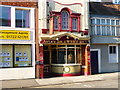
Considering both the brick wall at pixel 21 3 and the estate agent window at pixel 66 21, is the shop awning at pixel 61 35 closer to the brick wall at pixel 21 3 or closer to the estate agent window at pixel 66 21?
the estate agent window at pixel 66 21

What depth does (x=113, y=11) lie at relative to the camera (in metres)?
19.6

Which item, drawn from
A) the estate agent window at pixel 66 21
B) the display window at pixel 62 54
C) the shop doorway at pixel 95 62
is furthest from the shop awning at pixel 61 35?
the shop doorway at pixel 95 62

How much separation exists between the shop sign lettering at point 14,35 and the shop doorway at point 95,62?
21.3 feet

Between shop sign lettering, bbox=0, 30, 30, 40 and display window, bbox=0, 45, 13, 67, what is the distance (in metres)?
0.78

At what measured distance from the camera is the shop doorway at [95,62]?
18.0m

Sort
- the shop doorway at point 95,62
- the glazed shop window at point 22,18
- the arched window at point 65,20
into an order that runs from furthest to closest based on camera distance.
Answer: the shop doorway at point 95,62, the arched window at point 65,20, the glazed shop window at point 22,18

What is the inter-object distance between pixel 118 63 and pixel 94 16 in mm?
5206

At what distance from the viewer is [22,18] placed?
601 inches

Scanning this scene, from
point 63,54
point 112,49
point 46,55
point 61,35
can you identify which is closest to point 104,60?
point 112,49

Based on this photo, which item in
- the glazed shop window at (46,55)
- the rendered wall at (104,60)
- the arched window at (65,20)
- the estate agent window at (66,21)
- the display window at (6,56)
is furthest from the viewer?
the rendered wall at (104,60)

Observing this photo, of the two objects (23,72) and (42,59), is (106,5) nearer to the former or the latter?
(42,59)

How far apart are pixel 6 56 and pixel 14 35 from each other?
1.71 metres

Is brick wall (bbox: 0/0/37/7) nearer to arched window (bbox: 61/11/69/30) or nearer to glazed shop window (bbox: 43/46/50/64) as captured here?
arched window (bbox: 61/11/69/30)

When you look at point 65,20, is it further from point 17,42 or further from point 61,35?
point 17,42
